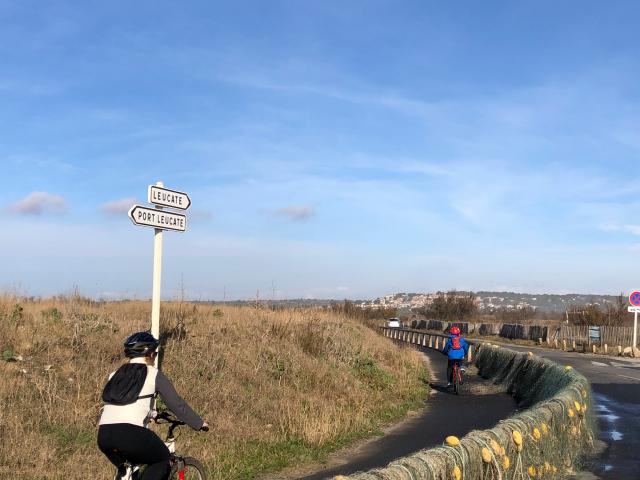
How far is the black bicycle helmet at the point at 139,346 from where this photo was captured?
5.23 metres

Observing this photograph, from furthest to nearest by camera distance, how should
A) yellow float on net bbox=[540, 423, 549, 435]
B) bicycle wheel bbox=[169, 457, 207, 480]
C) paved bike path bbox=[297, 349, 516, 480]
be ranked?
1. paved bike path bbox=[297, 349, 516, 480]
2. yellow float on net bbox=[540, 423, 549, 435]
3. bicycle wheel bbox=[169, 457, 207, 480]

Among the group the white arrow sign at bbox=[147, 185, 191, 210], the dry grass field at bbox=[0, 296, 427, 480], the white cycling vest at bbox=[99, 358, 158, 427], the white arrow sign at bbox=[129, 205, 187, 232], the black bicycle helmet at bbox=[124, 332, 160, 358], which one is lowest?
the dry grass field at bbox=[0, 296, 427, 480]

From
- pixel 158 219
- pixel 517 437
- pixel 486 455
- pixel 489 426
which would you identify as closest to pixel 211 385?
pixel 158 219

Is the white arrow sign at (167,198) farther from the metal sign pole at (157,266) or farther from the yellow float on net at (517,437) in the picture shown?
the yellow float on net at (517,437)

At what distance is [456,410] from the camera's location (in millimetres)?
14711

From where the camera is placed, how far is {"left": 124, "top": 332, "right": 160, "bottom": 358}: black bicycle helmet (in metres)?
5.23

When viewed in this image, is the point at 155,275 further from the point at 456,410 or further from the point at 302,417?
the point at 456,410

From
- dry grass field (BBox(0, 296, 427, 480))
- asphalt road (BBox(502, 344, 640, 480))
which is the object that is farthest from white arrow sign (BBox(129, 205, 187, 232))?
asphalt road (BBox(502, 344, 640, 480))

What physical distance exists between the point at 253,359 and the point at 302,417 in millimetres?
3442

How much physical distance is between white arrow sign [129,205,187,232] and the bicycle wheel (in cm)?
395

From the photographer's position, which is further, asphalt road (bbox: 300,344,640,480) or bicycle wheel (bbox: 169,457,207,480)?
asphalt road (bbox: 300,344,640,480)

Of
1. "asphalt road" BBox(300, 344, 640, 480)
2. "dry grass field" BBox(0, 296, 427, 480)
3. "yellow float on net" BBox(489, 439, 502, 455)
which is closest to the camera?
"yellow float on net" BBox(489, 439, 502, 455)

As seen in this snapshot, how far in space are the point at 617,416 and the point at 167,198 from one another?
10.3m

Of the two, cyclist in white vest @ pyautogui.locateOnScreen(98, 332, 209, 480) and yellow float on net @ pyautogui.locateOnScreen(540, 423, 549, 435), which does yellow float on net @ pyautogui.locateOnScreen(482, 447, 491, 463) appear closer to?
yellow float on net @ pyautogui.locateOnScreen(540, 423, 549, 435)
